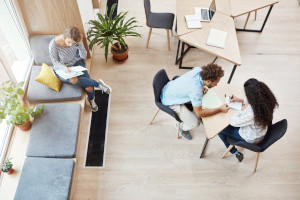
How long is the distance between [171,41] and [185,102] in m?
2.01

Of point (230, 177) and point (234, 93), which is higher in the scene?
point (234, 93)

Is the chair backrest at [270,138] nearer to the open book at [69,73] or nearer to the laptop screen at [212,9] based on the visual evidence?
the laptop screen at [212,9]

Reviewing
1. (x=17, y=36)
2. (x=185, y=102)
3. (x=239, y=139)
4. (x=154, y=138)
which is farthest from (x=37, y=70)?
(x=239, y=139)

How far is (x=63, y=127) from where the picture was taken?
116 inches

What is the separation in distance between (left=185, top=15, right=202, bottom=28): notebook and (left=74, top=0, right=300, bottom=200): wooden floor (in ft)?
2.65

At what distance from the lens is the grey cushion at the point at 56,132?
280cm

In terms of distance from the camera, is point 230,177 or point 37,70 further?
point 37,70

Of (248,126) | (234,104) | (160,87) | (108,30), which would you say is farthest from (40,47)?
(248,126)

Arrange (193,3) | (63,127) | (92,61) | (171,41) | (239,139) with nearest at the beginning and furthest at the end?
(239,139), (63,127), (193,3), (92,61), (171,41)

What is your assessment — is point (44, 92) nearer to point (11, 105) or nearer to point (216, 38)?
point (11, 105)

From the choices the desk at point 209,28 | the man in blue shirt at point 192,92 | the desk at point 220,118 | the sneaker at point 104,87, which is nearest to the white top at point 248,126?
the desk at point 220,118

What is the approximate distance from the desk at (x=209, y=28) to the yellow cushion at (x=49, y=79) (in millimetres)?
1817

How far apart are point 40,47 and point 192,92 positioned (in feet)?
7.66

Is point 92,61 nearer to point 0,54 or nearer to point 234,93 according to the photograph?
point 0,54
